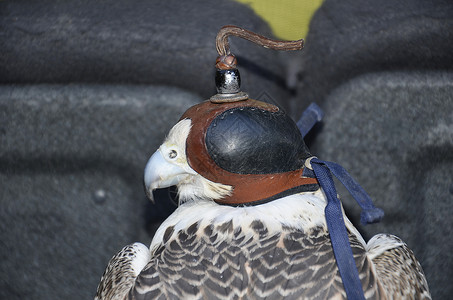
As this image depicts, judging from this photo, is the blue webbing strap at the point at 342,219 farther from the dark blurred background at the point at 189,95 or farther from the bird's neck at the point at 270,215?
the dark blurred background at the point at 189,95

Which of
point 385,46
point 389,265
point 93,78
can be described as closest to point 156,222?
point 93,78

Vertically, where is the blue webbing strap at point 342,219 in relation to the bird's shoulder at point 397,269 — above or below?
above

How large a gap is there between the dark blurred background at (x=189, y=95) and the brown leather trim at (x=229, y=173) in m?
0.44

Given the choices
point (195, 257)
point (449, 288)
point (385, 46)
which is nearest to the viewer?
point (195, 257)

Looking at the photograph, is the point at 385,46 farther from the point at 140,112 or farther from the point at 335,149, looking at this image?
the point at 140,112

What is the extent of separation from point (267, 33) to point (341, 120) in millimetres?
378

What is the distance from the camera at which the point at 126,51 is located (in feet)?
5.67

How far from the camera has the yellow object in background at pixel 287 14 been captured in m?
1.71

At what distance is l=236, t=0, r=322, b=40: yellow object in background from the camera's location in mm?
1711

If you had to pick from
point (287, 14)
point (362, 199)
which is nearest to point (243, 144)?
point (362, 199)

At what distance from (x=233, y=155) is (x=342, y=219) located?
305 millimetres

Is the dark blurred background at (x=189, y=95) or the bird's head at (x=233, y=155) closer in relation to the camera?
the bird's head at (x=233, y=155)

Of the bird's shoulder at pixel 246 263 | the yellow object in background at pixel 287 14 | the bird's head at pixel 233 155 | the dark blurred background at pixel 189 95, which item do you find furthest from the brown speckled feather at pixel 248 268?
the yellow object in background at pixel 287 14

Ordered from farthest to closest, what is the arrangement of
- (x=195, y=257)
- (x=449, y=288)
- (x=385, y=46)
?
(x=449, y=288) < (x=385, y=46) < (x=195, y=257)
